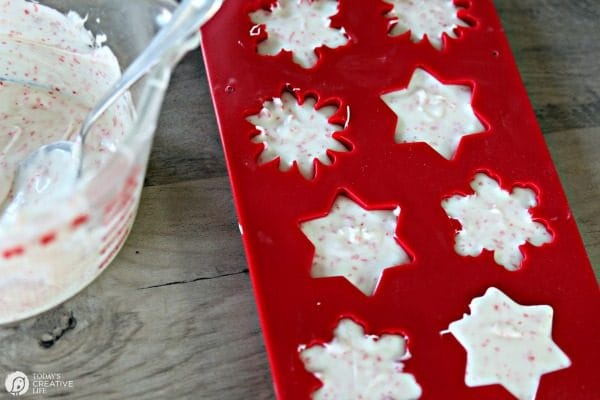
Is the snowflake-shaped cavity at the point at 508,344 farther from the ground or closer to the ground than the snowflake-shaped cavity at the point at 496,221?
closer to the ground

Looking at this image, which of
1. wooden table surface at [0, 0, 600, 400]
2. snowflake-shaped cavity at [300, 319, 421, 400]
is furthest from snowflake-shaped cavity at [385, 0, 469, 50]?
snowflake-shaped cavity at [300, 319, 421, 400]

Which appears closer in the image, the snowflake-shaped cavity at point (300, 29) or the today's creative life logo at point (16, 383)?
the today's creative life logo at point (16, 383)

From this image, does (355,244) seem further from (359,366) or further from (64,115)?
(64,115)

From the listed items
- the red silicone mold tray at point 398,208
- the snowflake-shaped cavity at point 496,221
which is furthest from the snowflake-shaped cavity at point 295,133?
the snowflake-shaped cavity at point 496,221

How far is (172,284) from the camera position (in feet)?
2.45

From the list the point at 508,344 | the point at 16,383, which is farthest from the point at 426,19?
the point at 16,383

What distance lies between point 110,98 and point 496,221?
0.38 meters

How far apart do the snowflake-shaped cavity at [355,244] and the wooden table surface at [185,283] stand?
3.1 inches

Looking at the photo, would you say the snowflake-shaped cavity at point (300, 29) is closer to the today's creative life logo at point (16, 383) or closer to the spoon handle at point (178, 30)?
the spoon handle at point (178, 30)

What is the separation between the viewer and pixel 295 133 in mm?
800

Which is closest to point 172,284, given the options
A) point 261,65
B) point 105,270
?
point 105,270

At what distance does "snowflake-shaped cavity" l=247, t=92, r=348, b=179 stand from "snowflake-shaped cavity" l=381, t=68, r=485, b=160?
0.23ft

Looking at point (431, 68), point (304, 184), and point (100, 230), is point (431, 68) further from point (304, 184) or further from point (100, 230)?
point (100, 230)

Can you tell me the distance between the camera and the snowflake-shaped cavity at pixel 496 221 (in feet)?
2.46
